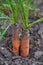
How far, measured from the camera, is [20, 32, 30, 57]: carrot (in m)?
1.30

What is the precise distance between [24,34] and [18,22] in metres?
0.09

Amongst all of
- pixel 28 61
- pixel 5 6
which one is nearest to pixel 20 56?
pixel 28 61

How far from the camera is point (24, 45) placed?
1.33 meters

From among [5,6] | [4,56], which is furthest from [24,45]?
[5,6]

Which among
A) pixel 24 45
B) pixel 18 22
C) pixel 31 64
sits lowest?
pixel 31 64

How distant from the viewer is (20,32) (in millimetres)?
1332

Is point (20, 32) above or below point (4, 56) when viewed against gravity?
above

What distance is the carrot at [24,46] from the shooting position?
1300mm

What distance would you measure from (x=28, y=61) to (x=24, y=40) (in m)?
0.13

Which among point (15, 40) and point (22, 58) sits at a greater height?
point (15, 40)

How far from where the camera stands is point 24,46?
133 cm

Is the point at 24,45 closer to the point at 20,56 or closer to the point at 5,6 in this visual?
the point at 20,56

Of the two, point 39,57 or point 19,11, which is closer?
point 19,11

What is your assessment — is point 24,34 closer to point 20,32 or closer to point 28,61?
point 20,32
